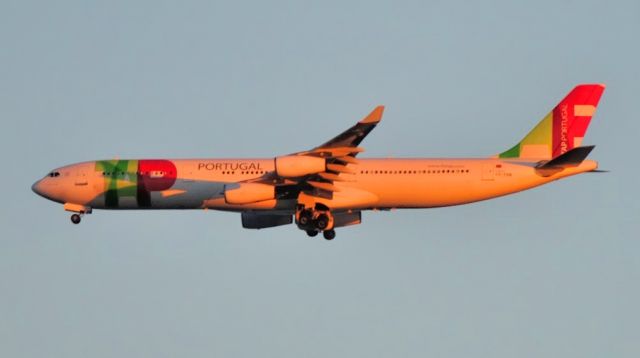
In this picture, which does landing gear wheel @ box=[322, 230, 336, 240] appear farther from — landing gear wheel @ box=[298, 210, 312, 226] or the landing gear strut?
the landing gear strut

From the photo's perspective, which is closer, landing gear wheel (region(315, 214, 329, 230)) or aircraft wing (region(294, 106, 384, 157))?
aircraft wing (region(294, 106, 384, 157))

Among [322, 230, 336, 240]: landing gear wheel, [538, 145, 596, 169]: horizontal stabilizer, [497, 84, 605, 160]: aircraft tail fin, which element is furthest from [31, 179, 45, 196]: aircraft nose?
[538, 145, 596, 169]: horizontal stabilizer

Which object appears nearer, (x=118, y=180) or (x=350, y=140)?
(x=350, y=140)

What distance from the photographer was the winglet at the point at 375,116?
57.0 m

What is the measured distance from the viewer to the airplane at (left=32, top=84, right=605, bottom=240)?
63250mm

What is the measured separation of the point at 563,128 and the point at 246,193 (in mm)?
17066

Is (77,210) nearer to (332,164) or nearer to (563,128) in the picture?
(332,164)

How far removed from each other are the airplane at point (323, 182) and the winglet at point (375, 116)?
3640 mm

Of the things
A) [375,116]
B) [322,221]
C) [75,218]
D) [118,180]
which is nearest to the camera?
[375,116]

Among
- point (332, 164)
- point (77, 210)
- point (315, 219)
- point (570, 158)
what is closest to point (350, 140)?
point (332, 164)

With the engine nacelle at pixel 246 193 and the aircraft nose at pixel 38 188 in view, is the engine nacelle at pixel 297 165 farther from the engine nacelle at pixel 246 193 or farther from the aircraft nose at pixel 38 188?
the aircraft nose at pixel 38 188

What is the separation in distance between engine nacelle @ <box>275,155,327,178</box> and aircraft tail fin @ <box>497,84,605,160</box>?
11524mm

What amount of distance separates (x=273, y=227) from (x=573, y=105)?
1641 centimetres

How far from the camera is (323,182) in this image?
6269cm
